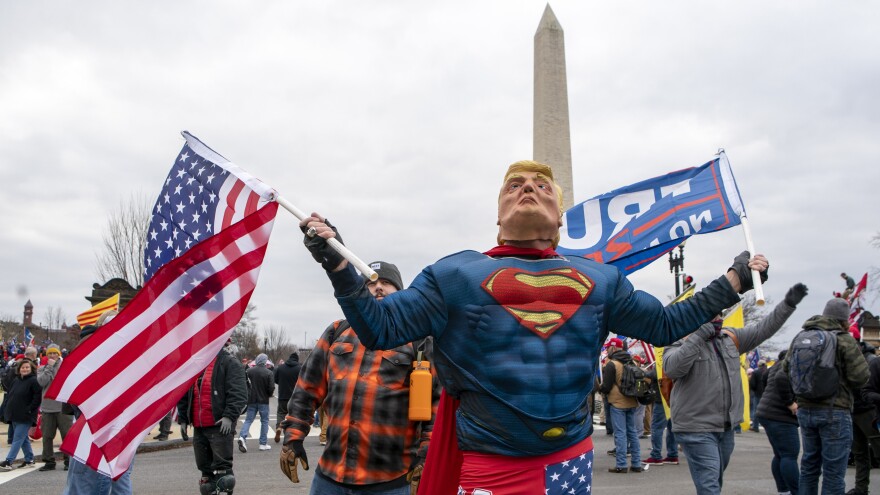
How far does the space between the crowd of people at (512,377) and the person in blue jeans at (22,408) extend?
4.76m

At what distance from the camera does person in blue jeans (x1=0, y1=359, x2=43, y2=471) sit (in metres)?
11.0

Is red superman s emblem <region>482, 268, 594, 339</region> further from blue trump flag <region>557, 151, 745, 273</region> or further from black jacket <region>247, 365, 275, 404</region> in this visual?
black jacket <region>247, 365, 275, 404</region>

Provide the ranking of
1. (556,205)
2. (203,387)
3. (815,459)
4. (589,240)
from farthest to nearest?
1. (203,387)
2. (815,459)
3. (589,240)
4. (556,205)

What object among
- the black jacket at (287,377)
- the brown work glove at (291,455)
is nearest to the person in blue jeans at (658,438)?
the black jacket at (287,377)

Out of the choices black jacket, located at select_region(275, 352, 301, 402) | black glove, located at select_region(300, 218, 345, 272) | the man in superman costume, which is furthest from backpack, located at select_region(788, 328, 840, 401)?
black jacket, located at select_region(275, 352, 301, 402)

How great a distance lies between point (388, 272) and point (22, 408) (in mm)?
8778

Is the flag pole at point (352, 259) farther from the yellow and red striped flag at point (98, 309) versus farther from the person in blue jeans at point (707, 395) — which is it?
the yellow and red striped flag at point (98, 309)

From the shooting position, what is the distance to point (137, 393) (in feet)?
12.1

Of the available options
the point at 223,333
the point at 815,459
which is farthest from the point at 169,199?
the point at 815,459

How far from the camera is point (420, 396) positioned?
13.6 ft

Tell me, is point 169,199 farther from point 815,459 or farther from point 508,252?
point 815,459

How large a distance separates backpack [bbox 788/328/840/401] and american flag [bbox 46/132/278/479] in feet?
16.1

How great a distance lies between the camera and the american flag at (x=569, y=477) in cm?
263

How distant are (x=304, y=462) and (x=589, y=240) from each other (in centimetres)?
295
